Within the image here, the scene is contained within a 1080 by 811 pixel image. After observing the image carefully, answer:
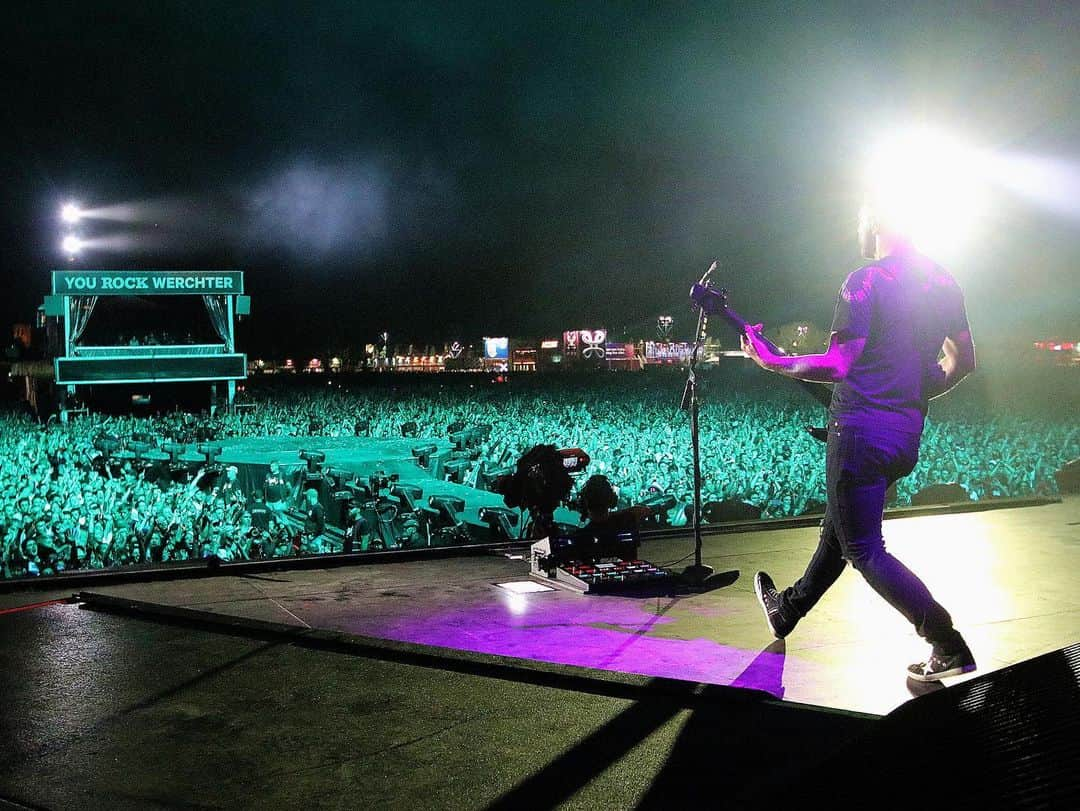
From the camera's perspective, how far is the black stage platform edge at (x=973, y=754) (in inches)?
61.4

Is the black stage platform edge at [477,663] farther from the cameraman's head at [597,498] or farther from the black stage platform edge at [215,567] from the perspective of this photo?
the cameraman's head at [597,498]

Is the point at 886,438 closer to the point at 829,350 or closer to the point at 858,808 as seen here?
the point at 829,350

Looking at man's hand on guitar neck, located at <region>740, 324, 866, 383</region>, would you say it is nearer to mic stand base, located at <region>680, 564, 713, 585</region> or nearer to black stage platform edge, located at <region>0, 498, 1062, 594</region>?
mic stand base, located at <region>680, 564, 713, 585</region>

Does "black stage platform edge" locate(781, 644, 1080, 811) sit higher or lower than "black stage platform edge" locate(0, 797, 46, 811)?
higher

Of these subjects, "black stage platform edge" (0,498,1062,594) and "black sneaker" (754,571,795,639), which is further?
"black stage platform edge" (0,498,1062,594)

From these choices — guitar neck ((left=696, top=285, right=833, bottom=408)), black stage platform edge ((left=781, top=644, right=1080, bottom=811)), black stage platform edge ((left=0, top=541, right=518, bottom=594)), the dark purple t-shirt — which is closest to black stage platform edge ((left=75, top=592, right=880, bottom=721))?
black stage platform edge ((left=781, top=644, right=1080, bottom=811))

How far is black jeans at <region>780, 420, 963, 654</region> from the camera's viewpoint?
3297 millimetres

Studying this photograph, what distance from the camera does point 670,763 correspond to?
2.67 meters

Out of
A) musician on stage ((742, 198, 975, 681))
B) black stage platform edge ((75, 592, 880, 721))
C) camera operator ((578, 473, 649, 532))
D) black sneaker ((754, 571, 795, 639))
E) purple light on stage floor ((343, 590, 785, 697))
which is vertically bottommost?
purple light on stage floor ((343, 590, 785, 697))

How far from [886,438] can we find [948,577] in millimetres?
2500

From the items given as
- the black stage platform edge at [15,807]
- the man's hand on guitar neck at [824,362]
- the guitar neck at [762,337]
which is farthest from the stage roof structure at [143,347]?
the black stage platform edge at [15,807]

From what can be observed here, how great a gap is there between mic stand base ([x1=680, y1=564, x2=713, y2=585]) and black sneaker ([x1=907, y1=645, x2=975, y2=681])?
6.35 feet

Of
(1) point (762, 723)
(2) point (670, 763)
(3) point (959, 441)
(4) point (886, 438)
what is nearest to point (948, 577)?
(4) point (886, 438)

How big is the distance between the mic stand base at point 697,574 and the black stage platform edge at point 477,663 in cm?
179
